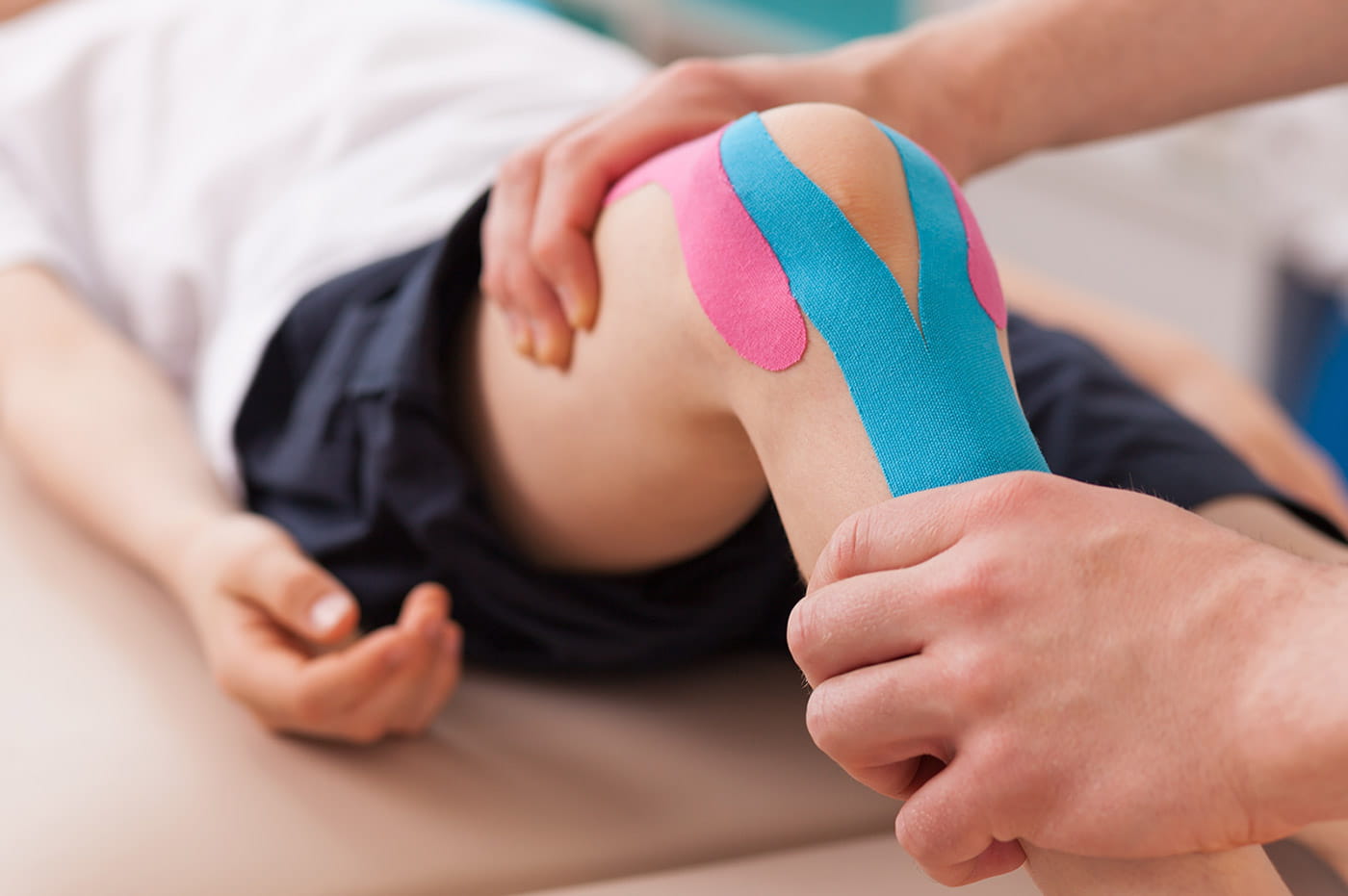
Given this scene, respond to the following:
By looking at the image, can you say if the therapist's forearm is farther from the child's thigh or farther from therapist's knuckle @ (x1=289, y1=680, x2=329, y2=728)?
therapist's knuckle @ (x1=289, y1=680, x2=329, y2=728)

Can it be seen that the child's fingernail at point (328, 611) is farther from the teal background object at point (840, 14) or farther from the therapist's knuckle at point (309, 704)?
the teal background object at point (840, 14)

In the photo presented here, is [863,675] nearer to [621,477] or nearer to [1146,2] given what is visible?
[621,477]

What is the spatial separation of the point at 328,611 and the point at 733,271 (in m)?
0.32

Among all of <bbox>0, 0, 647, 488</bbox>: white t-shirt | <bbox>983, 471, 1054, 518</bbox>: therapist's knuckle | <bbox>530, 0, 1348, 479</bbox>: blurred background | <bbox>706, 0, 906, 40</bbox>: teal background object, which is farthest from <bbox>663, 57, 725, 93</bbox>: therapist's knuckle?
<bbox>706, 0, 906, 40</bbox>: teal background object

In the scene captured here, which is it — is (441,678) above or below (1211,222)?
above

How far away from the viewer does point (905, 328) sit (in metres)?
0.51

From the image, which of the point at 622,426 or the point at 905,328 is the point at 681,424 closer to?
the point at 622,426

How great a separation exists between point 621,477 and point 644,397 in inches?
2.3

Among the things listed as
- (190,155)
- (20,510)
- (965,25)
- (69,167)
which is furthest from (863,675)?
(69,167)

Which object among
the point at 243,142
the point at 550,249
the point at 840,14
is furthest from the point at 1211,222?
the point at 550,249

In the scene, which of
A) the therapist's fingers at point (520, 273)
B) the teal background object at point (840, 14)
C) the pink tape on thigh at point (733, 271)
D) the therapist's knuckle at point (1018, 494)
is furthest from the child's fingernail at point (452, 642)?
the teal background object at point (840, 14)

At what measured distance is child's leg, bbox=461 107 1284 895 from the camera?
0.51 metres

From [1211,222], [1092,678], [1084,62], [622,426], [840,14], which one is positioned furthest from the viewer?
[840,14]

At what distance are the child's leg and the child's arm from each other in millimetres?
101
